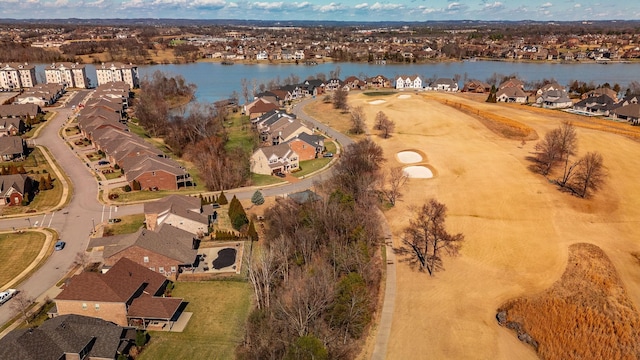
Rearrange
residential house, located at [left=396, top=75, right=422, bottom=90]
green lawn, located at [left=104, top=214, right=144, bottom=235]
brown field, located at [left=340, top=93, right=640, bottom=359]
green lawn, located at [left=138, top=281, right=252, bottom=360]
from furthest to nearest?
residential house, located at [left=396, top=75, right=422, bottom=90] → green lawn, located at [left=104, top=214, right=144, bottom=235] → brown field, located at [left=340, top=93, right=640, bottom=359] → green lawn, located at [left=138, top=281, right=252, bottom=360]

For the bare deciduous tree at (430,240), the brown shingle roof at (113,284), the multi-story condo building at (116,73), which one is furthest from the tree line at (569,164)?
the multi-story condo building at (116,73)

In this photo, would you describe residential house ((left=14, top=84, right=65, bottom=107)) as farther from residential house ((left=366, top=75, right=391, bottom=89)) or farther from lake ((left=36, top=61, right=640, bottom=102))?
residential house ((left=366, top=75, right=391, bottom=89))

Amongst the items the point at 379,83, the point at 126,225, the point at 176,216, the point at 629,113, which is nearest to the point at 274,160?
the point at 176,216

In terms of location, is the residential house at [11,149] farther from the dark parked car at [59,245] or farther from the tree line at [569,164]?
the tree line at [569,164]

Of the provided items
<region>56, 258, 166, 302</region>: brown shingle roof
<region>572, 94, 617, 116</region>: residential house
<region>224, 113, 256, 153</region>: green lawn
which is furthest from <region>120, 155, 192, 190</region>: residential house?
<region>572, 94, 617, 116</region>: residential house

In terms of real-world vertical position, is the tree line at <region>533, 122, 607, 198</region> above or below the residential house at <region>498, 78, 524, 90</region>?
below

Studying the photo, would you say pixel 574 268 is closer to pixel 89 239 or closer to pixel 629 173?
pixel 629 173

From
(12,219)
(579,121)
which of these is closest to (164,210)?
(12,219)
